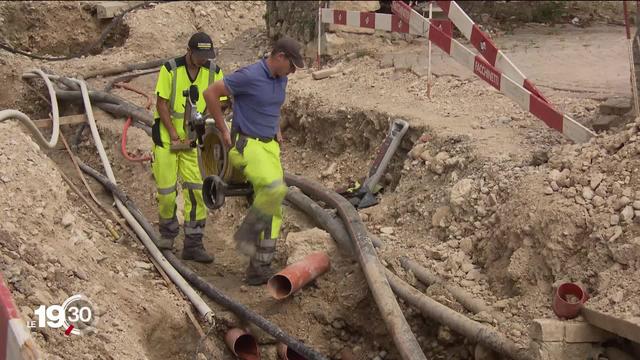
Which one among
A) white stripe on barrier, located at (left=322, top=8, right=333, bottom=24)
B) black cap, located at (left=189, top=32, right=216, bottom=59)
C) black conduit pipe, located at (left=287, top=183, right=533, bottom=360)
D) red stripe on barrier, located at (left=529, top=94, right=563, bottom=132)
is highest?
black cap, located at (left=189, top=32, right=216, bottom=59)

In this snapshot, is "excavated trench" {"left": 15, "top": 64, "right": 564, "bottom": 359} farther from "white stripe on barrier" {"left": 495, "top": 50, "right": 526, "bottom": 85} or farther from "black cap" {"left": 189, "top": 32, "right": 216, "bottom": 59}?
"black cap" {"left": 189, "top": 32, "right": 216, "bottom": 59}

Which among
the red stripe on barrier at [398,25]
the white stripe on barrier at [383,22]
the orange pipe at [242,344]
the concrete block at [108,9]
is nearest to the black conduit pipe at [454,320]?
the orange pipe at [242,344]

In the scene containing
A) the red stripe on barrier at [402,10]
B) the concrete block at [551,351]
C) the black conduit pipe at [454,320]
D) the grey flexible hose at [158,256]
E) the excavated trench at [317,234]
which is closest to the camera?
the concrete block at [551,351]

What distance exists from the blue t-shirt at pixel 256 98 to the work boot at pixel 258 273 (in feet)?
4.06

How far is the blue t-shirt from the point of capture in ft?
23.2

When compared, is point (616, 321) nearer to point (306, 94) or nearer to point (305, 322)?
point (305, 322)

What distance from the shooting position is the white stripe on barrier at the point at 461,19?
8.92m

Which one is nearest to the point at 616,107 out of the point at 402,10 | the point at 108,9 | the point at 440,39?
the point at 440,39

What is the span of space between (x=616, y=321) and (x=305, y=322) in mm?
2723

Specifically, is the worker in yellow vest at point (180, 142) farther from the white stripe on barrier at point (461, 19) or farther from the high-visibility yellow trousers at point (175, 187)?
the white stripe on barrier at point (461, 19)

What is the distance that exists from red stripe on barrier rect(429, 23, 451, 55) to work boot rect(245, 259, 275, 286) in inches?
118

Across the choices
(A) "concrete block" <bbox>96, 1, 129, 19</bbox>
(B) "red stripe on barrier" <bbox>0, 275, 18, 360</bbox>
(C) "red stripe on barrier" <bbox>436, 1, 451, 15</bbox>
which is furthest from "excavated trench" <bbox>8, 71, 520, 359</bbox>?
(A) "concrete block" <bbox>96, 1, 129, 19</bbox>

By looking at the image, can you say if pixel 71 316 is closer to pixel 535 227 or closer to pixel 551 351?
Result: pixel 551 351

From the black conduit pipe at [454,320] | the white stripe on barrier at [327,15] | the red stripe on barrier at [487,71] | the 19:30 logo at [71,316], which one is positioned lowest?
the black conduit pipe at [454,320]
